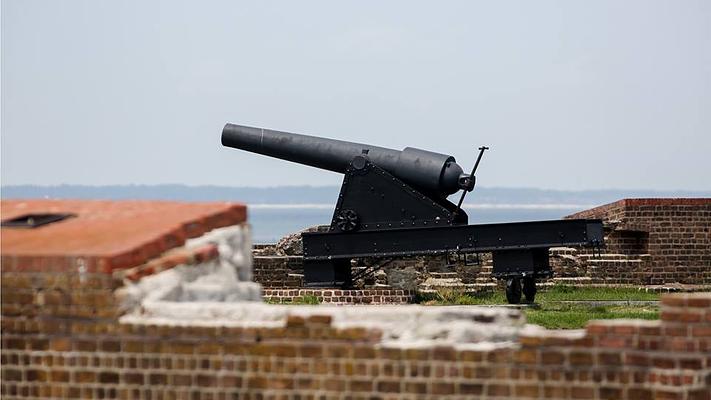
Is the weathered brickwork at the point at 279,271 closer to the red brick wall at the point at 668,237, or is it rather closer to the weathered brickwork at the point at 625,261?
the weathered brickwork at the point at 625,261

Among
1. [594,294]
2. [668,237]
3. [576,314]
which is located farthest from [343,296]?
[668,237]

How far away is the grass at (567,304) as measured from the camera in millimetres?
17047

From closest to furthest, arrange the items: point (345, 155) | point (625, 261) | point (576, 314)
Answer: point (576, 314)
point (345, 155)
point (625, 261)

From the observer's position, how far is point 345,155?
875 inches

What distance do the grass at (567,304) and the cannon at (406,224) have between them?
52cm

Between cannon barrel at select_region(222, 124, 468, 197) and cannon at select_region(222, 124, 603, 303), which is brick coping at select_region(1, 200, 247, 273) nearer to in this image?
cannon at select_region(222, 124, 603, 303)

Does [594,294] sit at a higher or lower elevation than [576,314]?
→ higher

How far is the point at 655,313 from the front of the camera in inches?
692

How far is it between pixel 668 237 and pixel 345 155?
16.8ft

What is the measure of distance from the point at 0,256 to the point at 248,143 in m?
14.8

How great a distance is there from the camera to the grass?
671 inches

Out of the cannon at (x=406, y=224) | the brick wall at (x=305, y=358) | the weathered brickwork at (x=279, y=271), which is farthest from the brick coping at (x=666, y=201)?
the brick wall at (x=305, y=358)

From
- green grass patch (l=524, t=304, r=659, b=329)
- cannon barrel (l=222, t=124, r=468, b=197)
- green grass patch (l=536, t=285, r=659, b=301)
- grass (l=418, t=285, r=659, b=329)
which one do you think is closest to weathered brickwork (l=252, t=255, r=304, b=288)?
cannon barrel (l=222, t=124, r=468, b=197)

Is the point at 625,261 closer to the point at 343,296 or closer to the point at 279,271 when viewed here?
the point at 343,296
